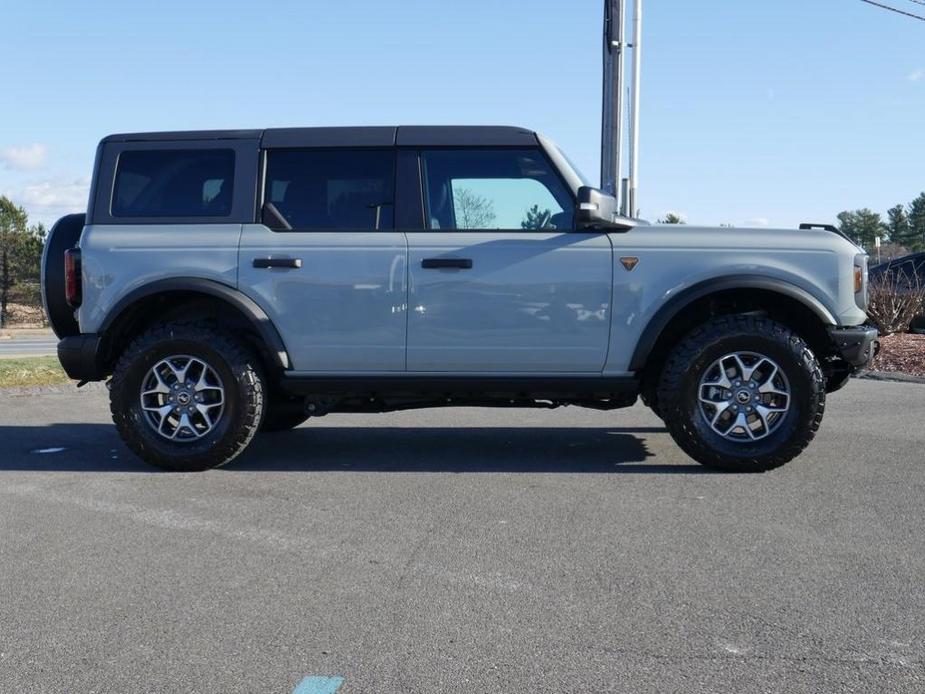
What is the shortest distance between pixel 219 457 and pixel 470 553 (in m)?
2.36

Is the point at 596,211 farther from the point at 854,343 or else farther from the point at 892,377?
the point at 892,377

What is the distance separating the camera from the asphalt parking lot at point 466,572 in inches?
118

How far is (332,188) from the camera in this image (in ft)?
20.1

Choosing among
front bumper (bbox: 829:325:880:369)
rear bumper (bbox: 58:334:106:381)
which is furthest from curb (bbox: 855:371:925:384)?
rear bumper (bbox: 58:334:106:381)

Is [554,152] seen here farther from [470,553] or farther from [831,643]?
[831,643]

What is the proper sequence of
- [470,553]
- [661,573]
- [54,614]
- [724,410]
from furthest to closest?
[724,410]
[470,553]
[661,573]
[54,614]

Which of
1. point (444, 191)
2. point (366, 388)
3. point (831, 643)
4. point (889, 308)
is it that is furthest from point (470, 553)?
point (889, 308)

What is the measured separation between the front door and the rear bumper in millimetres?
A: 1947

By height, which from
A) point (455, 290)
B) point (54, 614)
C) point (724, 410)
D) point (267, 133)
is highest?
point (267, 133)

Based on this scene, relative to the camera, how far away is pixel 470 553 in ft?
13.8

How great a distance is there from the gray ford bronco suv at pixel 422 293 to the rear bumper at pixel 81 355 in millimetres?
13

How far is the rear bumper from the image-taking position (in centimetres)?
604

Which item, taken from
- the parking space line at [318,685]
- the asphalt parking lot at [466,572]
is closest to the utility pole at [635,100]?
the asphalt parking lot at [466,572]

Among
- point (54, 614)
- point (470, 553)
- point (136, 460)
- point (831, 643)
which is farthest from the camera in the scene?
point (136, 460)
